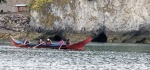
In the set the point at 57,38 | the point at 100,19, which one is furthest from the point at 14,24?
the point at 100,19

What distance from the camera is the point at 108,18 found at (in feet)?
312

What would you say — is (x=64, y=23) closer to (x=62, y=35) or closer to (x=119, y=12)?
(x=62, y=35)

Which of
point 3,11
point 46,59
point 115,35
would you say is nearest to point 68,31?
point 115,35

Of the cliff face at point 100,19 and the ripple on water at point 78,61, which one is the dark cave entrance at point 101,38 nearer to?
the cliff face at point 100,19

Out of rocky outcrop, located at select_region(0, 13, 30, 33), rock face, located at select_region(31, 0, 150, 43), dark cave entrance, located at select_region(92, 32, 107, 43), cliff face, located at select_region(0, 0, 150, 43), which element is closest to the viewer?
rock face, located at select_region(31, 0, 150, 43)

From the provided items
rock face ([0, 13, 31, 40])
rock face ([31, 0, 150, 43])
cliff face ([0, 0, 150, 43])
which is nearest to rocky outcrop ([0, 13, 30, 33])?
rock face ([0, 13, 31, 40])

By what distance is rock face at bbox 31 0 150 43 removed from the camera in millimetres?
92938

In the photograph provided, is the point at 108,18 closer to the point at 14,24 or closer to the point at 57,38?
the point at 57,38

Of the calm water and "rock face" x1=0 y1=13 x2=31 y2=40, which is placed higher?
"rock face" x1=0 y1=13 x2=31 y2=40

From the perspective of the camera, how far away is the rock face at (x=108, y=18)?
3659 inches

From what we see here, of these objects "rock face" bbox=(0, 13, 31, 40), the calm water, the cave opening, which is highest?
"rock face" bbox=(0, 13, 31, 40)

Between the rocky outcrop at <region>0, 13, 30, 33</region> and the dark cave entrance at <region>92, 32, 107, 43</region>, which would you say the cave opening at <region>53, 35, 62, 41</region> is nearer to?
the dark cave entrance at <region>92, 32, 107, 43</region>

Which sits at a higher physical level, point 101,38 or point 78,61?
point 78,61

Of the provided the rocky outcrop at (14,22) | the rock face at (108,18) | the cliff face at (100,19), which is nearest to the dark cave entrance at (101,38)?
the cliff face at (100,19)
